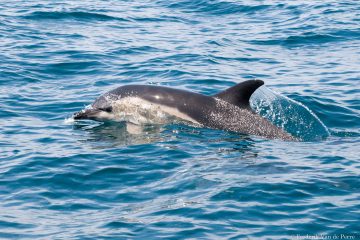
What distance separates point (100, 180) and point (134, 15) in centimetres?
1988

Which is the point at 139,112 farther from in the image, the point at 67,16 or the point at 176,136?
the point at 67,16

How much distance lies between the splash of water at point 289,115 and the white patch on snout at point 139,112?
8.78ft

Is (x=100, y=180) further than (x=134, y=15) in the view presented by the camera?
No

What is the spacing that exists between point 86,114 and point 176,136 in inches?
103

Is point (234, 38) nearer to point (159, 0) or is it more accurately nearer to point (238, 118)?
point (159, 0)

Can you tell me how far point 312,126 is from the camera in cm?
1847

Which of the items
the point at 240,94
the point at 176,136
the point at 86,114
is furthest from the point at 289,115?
the point at 86,114

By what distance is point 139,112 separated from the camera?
18750mm

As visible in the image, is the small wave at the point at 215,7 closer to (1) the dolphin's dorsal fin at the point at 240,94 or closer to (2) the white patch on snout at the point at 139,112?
(2) the white patch on snout at the point at 139,112

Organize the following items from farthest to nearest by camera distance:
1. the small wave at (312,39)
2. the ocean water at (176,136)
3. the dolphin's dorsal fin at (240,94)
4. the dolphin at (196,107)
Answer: the small wave at (312,39) → the dolphin at (196,107) → the dolphin's dorsal fin at (240,94) → the ocean water at (176,136)

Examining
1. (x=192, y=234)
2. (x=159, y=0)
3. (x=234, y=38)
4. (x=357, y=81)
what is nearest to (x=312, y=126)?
(x=357, y=81)

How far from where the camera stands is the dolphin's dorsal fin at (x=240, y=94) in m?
16.8

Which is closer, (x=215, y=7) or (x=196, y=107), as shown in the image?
(x=196, y=107)

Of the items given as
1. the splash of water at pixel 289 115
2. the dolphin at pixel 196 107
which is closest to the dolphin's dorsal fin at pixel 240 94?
the dolphin at pixel 196 107
